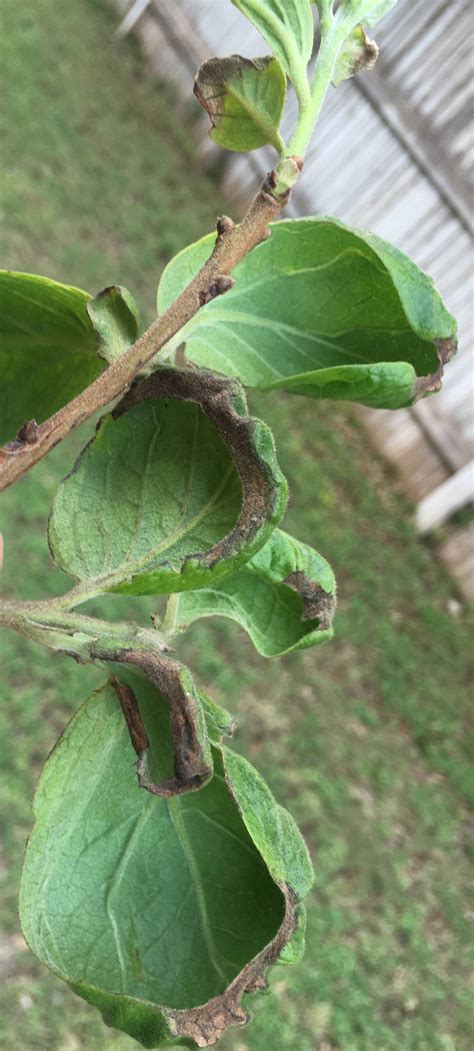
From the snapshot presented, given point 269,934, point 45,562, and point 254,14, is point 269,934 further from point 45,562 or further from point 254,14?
point 45,562

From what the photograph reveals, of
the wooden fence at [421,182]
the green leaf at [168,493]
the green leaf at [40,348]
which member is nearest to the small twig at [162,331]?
the green leaf at [168,493]

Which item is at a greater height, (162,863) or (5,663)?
(162,863)

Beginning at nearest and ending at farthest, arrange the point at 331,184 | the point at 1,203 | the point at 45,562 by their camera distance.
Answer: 1. the point at 45,562
2. the point at 1,203
3. the point at 331,184

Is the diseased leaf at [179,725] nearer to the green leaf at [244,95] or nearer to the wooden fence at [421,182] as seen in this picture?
the green leaf at [244,95]

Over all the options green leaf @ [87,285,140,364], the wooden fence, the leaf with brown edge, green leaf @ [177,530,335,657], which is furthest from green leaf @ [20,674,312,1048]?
the wooden fence

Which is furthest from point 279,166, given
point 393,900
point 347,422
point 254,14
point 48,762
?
point 347,422

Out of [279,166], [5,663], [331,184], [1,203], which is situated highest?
[279,166]
